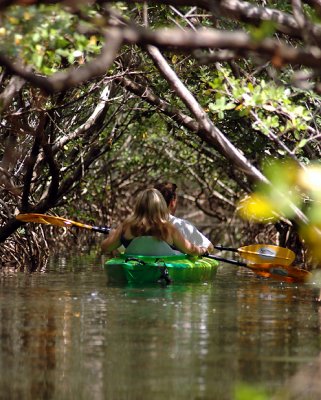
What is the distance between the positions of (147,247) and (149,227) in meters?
0.23

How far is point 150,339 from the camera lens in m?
7.95

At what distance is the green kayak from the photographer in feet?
39.7

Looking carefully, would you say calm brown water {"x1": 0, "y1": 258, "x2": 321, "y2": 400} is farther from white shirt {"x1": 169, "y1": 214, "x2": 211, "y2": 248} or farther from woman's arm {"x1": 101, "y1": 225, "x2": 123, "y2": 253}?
white shirt {"x1": 169, "y1": 214, "x2": 211, "y2": 248}

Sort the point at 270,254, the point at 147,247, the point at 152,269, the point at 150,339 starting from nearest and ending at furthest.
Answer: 1. the point at 150,339
2. the point at 152,269
3. the point at 147,247
4. the point at 270,254

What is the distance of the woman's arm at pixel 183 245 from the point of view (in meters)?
12.5

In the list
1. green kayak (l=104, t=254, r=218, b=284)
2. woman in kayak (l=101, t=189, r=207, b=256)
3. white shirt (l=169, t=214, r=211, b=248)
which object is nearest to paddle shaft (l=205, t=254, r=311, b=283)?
white shirt (l=169, t=214, r=211, b=248)

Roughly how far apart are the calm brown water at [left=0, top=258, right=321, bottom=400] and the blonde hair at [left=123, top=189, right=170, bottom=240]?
0.62 metres

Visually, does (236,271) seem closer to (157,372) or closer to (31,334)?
(31,334)

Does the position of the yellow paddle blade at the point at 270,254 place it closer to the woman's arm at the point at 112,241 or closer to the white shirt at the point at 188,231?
the white shirt at the point at 188,231

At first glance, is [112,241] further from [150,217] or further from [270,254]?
[270,254]

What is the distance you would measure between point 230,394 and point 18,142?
7.72 m

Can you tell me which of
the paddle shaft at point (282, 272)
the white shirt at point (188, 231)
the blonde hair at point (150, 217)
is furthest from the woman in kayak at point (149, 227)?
the paddle shaft at point (282, 272)

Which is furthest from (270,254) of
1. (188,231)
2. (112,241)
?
(112,241)

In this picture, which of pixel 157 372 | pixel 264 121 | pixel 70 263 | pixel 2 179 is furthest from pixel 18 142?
pixel 157 372
